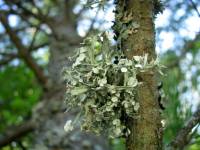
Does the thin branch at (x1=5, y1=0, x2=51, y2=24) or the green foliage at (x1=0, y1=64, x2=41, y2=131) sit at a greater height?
the thin branch at (x1=5, y1=0, x2=51, y2=24)

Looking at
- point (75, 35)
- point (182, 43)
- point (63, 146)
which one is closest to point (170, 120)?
point (63, 146)

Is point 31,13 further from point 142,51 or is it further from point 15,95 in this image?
point 142,51

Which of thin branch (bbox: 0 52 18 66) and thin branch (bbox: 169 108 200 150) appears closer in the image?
thin branch (bbox: 169 108 200 150)

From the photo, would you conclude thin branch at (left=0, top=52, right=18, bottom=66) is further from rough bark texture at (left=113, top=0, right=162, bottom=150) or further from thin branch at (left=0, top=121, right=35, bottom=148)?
rough bark texture at (left=113, top=0, right=162, bottom=150)

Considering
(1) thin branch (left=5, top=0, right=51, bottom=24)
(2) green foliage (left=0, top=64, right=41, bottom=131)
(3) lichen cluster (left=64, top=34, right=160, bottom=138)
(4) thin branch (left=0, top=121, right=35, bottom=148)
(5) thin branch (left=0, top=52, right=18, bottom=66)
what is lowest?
(4) thin branch (left=0, top=121, right=35, bottom=148)

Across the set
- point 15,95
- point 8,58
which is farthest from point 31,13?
point 15,95

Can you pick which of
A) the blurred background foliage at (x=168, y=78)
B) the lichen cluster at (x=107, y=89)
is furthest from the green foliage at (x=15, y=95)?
the lichen cluster at (x=107, y=89)

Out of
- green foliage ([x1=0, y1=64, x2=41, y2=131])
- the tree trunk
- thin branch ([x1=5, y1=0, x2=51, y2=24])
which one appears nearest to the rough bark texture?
the tree trunk
